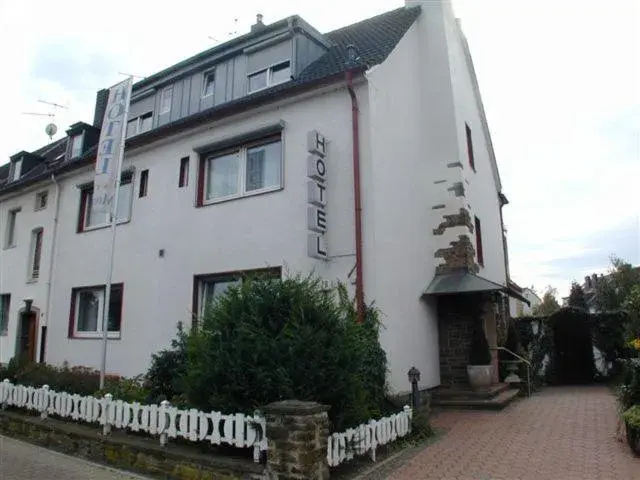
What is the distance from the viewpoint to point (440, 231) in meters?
11.8

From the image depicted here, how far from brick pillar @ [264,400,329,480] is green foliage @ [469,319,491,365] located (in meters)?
6.57

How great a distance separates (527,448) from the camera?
7043 millimetres

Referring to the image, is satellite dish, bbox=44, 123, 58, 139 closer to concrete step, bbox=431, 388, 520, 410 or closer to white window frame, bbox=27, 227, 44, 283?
white window frame, bbox=27, 227, 44, 283

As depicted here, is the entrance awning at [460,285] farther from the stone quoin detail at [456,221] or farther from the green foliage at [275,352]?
the green foliage at [275,352]

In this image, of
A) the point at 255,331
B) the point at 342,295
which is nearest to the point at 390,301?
the point at 342,295

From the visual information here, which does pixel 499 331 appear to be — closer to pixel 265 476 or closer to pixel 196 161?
pixel 196 161

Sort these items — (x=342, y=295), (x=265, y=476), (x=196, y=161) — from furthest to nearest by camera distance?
1. (x=196, y=161)
2. (x=342, y=295)
3. (x=265, y=476)

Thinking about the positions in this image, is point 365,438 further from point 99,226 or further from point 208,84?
point 208,84

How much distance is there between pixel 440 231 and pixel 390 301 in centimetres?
311

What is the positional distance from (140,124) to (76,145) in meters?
2.71

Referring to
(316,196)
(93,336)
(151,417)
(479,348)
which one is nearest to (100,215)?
(93,336)

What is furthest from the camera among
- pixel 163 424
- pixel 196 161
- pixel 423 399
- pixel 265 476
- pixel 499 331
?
pixel 499 331

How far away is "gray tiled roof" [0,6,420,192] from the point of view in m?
10.4

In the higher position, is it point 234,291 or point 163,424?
point 234,291
